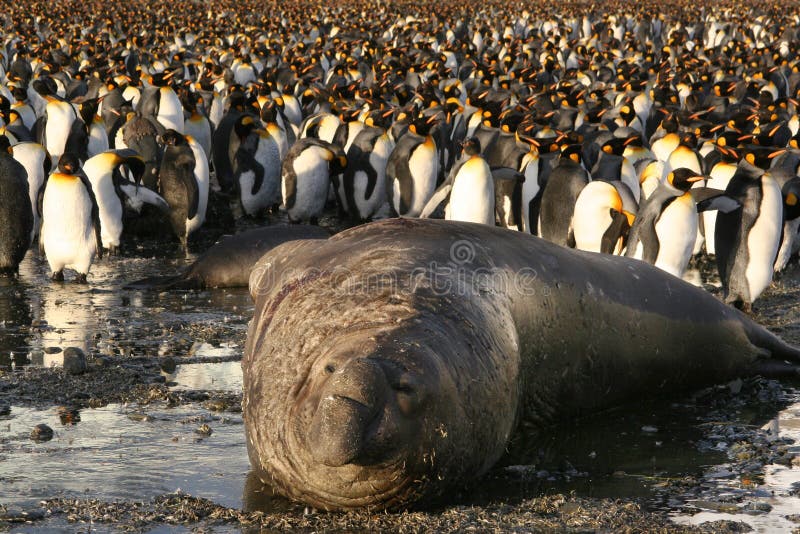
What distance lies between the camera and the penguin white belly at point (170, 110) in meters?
17.5

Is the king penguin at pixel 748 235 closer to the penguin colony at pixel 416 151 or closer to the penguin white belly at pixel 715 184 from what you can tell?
the penguin colony at pixel 416 151

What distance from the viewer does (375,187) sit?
14219 millimetres

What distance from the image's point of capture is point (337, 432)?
340 centimetres

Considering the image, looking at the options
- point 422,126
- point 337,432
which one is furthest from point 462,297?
point 422,126

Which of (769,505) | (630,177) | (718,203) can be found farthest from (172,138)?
(769,505)

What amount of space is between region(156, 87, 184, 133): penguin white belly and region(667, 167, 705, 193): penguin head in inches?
389

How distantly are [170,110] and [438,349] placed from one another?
47.7ft

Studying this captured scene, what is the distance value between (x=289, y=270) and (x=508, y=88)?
1915 cm

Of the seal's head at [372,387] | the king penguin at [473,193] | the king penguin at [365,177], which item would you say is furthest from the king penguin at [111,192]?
the seal's head at [372,387]

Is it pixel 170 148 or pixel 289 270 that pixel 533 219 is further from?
pixel 289 270

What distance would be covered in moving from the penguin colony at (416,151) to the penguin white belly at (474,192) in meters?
0.02

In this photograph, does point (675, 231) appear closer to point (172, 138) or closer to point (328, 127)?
point (172, 138)

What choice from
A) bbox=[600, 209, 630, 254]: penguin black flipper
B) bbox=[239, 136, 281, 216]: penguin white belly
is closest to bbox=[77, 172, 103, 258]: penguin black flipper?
bbox=[239, 136, 281, 216]: penguin white belly

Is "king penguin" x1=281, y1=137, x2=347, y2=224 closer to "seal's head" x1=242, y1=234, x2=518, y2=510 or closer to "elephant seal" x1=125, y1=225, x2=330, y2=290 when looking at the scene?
"elephant seal" x1=125, y1=225, x2=330, y2=290
